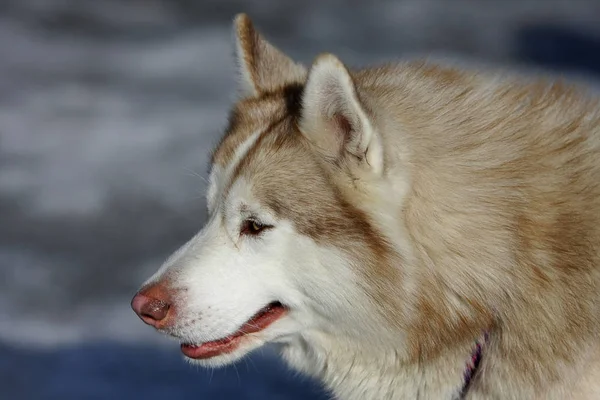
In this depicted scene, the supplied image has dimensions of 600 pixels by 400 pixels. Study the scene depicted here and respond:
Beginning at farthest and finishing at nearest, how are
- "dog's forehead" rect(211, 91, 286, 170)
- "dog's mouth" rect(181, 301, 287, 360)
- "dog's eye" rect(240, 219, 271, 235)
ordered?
"dog's forehead" rect(211, 91, 286, 170) < "dog's mouth" rect(181, 301, 287, 360) < "dog's eye" rect(240, 219, 271, 235)

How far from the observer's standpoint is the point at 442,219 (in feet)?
10.6

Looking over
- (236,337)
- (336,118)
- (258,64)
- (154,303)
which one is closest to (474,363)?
(236,337)

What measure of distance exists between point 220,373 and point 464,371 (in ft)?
14.3

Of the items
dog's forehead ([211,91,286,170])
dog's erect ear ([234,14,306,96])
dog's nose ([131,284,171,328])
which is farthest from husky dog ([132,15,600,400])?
dog's erect ear ([234,14,306,96])

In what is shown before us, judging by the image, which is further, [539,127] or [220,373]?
[220,373]

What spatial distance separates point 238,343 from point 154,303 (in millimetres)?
396

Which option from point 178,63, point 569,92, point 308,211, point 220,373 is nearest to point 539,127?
point 569,92

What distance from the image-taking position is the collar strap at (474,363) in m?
3.28

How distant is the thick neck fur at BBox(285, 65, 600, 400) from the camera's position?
316 centimetres

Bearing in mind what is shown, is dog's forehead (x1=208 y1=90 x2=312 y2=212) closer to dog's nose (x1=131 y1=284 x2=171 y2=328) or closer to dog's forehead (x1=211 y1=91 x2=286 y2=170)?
dog's forehead (x1=211 y1=91 x2=286 y2=170)

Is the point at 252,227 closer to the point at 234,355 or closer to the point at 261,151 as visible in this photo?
the point at 261,151

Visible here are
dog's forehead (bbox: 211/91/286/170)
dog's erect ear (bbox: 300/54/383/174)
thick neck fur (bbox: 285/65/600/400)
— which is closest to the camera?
dog's erect ear (bbox: 300/54/383/174)

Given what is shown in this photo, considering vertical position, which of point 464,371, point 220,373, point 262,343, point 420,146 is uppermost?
point 420,146

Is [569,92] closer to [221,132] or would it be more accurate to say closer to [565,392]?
[565,392]
